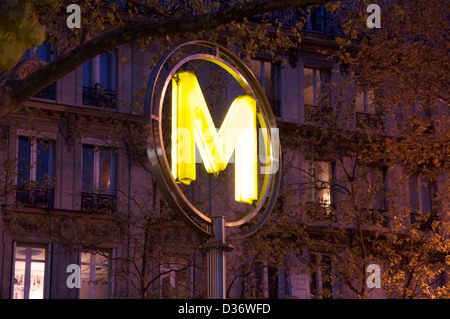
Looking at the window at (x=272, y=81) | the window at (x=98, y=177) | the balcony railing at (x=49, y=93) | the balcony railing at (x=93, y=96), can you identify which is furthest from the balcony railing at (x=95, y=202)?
the window at (x=272, y=81)

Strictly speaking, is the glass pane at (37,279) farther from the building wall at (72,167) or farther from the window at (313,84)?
the window at (313,84)

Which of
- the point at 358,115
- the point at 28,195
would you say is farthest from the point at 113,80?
the point at 358,115

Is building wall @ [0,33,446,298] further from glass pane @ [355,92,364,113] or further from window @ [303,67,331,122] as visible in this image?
glass pane @ [355,92,364,113]

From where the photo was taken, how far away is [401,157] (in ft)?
67.9

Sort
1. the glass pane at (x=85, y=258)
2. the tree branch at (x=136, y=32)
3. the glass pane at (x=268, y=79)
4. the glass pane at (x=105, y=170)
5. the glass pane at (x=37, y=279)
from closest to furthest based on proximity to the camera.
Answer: the tree branch at (x=136, y=32), the glass pane at (x=37, y=279), the glass pane at (x=85, y=258), the glass pane at (x=105, y=170), the glass pane at (x=268, y=79)

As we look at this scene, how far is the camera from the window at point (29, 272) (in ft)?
81.0

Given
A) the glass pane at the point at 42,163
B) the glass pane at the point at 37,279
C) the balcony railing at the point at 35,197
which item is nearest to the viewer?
the glass pane at the point at 37,279

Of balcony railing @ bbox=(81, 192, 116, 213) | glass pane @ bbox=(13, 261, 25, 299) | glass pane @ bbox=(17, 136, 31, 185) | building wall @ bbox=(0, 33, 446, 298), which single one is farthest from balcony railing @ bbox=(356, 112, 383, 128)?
glass pane @ bbox=(13, 261, 25, 299)

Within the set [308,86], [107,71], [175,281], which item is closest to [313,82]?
[308,86]

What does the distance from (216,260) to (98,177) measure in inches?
759

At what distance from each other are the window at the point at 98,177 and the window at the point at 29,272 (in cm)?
196
